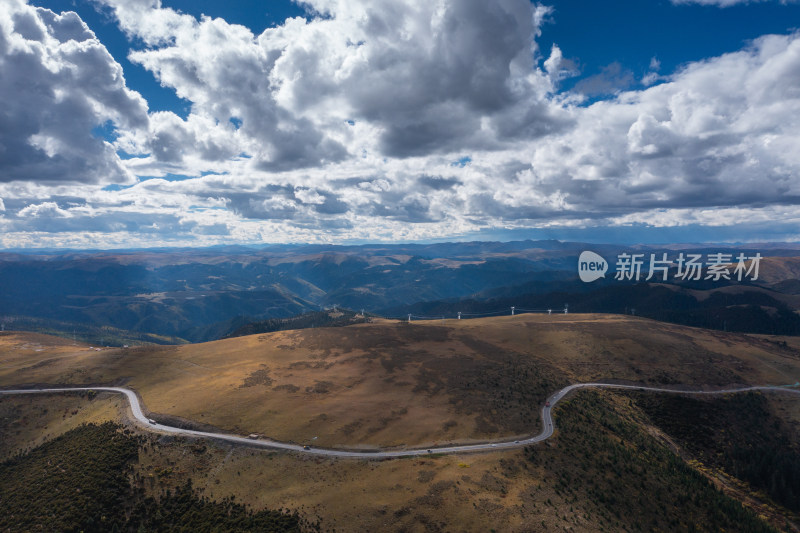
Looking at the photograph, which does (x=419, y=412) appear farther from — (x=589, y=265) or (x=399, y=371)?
(x=589, y=265)

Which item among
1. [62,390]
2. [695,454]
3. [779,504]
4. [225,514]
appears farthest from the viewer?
[62,390]

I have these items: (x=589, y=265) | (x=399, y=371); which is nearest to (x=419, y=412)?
(x=399, y=371)

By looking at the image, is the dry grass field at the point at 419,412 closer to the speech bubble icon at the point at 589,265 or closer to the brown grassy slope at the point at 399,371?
the brown grassy slope at the point at 399,371

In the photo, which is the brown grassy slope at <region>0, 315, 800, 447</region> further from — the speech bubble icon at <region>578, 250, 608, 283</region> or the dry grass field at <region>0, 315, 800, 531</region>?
the speech bubble icon at <region>578, 250, 608, 283</region>

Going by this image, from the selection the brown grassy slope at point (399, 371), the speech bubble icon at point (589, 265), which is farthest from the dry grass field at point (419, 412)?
the speech bubble icon at point (589, 265)

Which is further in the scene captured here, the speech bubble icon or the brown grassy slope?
the speech bubble icon

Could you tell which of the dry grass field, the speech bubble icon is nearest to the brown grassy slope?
the dry grass field

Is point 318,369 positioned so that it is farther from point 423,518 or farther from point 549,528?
point 549,528

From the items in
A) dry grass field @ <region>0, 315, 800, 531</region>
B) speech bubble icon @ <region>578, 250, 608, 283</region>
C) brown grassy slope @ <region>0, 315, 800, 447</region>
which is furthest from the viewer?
speech bubble icon @ <region>578, 250, 608, 283</region>

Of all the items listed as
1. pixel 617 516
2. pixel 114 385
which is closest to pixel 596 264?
pixel 617 516
